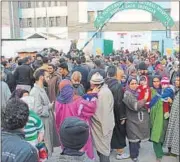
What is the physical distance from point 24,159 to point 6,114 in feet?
1.46

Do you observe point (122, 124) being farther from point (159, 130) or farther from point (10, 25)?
point (10, 25)

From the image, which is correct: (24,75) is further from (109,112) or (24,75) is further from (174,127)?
(174,127)

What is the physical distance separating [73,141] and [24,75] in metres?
5.62

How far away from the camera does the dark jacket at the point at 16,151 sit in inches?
95.3

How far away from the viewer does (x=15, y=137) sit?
2.53 meters

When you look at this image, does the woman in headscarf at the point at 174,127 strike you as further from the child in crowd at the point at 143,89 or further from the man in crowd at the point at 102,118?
the man in crowd at the point at 102,118

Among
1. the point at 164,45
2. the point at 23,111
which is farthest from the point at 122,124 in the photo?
the point at 164,45

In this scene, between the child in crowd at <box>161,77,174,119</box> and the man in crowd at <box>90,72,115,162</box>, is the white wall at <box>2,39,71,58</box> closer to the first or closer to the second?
the child in crowd at <box>161,77,174,119</box>

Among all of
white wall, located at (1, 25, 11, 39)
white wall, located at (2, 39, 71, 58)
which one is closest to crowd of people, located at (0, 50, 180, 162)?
white wall, located at (2, 39, 71, 58)

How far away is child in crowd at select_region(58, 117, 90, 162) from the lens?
2551 mm

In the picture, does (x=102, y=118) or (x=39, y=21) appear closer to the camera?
(x=102, y=118)

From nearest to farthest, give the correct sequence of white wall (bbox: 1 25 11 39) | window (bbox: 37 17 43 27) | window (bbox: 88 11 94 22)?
window (bbox: 88 11 94 22) < white wall (bbox: 1 25 11 39) < window (bbox: 37 17 43 27)

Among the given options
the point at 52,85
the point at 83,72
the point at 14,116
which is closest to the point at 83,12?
the point at 83,72

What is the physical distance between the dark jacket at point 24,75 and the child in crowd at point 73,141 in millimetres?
5475
